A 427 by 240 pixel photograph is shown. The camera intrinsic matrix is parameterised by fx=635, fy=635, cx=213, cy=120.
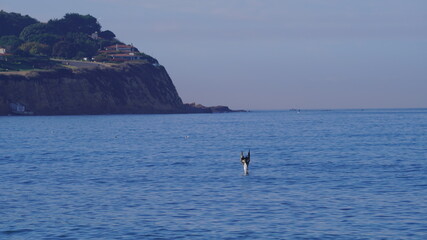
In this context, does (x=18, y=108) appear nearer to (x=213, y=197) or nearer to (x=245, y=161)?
(x=245, y=161)

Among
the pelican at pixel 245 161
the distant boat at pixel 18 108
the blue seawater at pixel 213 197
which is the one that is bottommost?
the blue seawater at pixel 213 197

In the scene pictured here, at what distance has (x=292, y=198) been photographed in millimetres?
29141

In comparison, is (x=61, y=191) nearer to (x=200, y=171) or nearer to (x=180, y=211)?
(x=180, y=211)

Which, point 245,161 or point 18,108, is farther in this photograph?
point 18,108

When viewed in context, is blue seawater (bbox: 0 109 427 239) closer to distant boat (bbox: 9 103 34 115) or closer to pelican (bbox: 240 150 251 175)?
pelican (bbox: 240 150 251 175)

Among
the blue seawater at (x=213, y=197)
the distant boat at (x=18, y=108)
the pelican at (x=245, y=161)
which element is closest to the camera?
the blue seawater at (x=213, y=197)

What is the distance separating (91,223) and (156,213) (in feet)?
9.38

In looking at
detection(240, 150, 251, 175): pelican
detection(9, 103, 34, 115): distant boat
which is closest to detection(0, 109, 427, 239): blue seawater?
detection(240, 150, 251, 175): pelican

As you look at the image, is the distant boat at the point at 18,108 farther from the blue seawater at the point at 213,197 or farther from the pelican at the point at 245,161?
the pelican at the point at 245,161

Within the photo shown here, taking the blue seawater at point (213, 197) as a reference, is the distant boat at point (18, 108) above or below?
above

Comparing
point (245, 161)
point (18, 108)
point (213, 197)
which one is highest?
point (18, 108)

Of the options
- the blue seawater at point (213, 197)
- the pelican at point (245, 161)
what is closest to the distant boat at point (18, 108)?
the blue seawater at point (213, 197)

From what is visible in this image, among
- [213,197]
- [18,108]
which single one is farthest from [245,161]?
[18,108]

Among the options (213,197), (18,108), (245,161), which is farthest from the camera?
(18,108)
